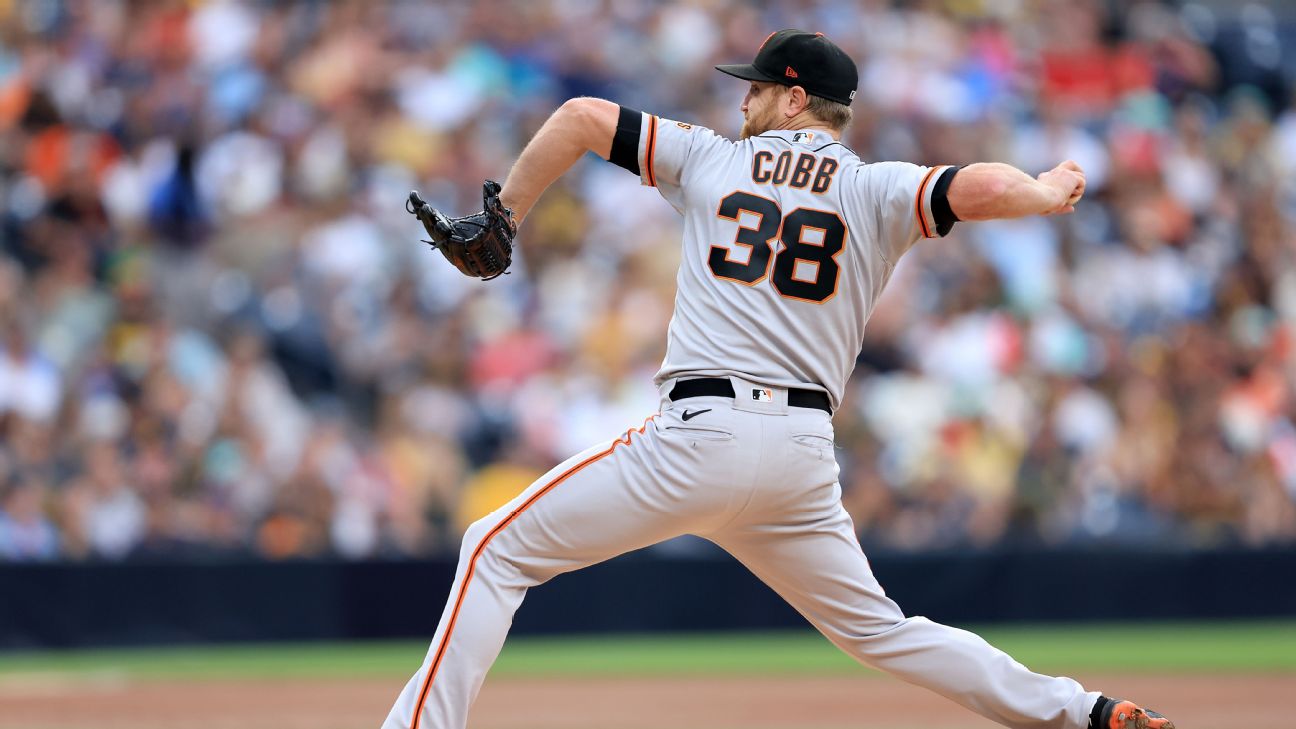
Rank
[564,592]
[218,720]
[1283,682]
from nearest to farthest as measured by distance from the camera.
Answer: [218,720] → [1283,682] → [564,592]

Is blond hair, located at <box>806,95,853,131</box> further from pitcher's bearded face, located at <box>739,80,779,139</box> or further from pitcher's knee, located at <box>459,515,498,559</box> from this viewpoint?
pitcher's knee, located at <box>459,515,498,559</box>

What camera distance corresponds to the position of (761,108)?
5223 millimetres

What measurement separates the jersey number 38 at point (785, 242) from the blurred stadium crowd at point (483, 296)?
6.85 meters

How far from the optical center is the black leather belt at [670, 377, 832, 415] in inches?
195

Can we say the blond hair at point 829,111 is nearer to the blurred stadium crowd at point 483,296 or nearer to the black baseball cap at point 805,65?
the black baseball cap at point 805,65

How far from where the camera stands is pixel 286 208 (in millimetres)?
13141

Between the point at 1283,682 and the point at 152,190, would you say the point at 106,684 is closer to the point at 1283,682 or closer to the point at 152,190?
→ the point at 152,190

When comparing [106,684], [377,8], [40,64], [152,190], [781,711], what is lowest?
[106,684]

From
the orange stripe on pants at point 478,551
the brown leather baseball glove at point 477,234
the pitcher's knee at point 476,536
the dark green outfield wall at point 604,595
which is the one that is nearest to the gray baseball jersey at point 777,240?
the orange stripe on pants at point 478,551

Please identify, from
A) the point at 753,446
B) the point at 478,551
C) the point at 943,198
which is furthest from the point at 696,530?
the point at 943,198

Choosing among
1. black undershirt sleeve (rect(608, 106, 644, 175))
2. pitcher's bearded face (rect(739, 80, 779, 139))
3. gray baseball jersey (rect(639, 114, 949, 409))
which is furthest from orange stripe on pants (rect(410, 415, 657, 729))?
pitcher's bearded face (rect(739, 80, 779, 139))

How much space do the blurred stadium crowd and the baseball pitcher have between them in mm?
6624

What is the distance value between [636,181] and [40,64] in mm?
4698

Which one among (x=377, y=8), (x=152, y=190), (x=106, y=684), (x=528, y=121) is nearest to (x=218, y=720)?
(x=106, y=684)
